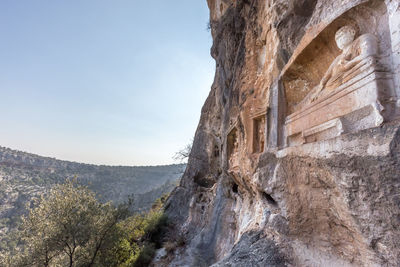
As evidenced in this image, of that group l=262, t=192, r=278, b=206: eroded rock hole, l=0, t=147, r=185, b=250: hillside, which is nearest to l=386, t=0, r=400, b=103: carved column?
l=262, t=192, r=278, b=206: eroded rock hole

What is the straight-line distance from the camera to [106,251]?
10383 millimetres

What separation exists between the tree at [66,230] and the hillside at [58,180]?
25.9 m

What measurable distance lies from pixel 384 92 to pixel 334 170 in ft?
3.35

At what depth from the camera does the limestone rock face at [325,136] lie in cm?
190

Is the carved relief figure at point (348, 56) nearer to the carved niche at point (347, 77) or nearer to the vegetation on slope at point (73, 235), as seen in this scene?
the carved niche at point (347, 77)

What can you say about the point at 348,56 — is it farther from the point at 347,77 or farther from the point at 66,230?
the point at 66,230

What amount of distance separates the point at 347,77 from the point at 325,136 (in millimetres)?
856

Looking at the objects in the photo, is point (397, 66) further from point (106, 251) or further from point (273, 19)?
point (106, 251)

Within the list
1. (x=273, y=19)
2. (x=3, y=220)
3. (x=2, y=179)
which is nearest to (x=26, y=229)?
(x=273, y=19)

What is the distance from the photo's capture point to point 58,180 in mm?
53438

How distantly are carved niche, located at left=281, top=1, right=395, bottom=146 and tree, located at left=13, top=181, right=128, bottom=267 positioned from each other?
10269mm

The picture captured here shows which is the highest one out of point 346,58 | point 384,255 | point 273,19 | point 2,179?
point 273,19

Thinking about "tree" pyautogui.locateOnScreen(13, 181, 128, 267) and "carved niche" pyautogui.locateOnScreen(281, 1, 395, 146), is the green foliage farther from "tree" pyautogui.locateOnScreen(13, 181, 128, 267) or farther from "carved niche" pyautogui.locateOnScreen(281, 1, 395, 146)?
"carved niche" pyautogui.locateOnScreen(281, 1, 395, 146)

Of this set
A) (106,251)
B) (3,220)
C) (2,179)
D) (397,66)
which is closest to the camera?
(397,66)
